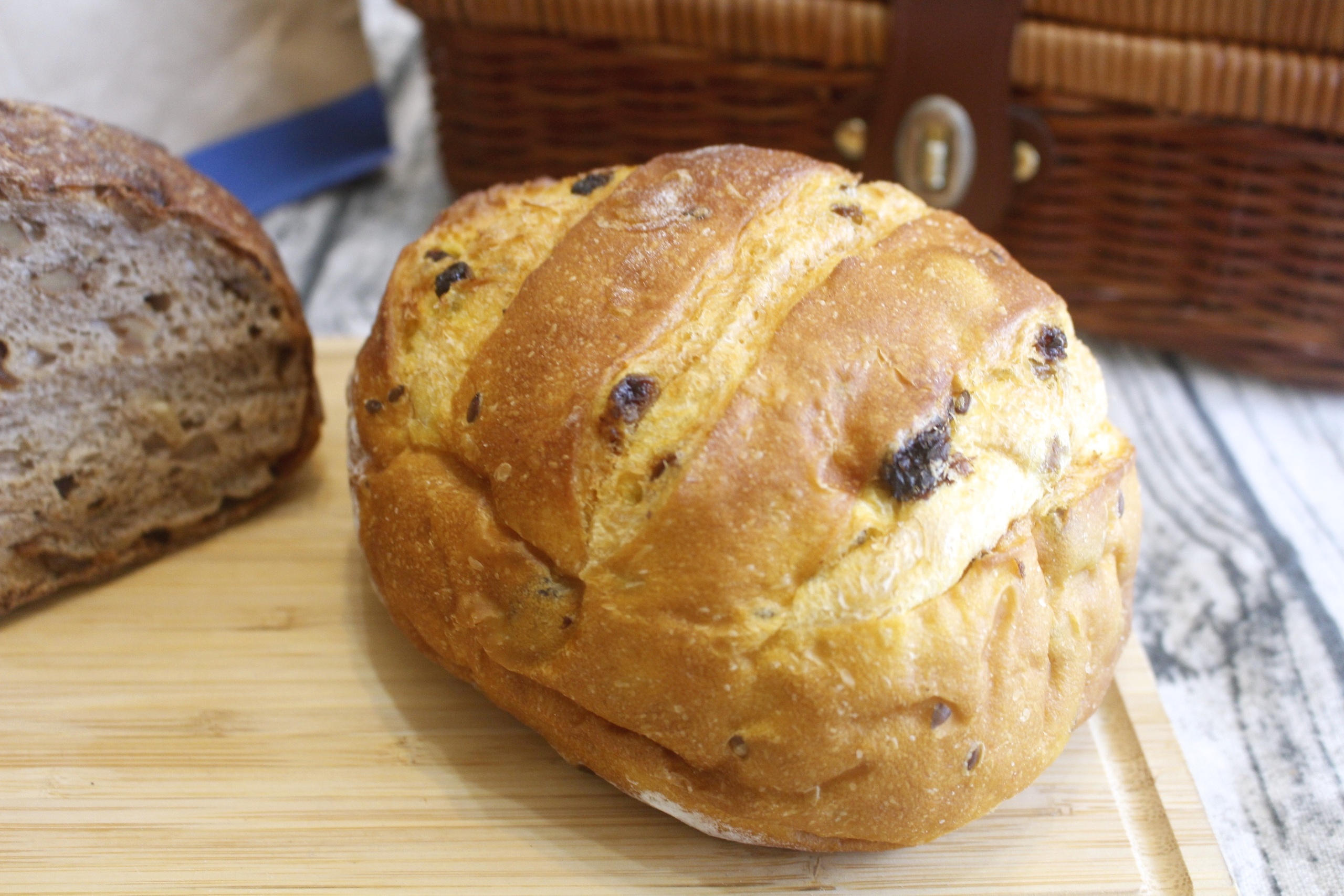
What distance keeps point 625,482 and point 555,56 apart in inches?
53.7

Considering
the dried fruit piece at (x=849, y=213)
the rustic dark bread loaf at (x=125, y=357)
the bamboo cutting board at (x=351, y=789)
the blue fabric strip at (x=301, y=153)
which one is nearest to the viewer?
the bamboo cutting board at (x=351, y=789)

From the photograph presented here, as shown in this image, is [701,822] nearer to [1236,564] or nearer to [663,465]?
[663,465]

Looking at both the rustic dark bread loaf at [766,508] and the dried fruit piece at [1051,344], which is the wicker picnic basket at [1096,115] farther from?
the dried fruit piece at [1051,344]

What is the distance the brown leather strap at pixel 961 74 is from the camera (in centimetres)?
192

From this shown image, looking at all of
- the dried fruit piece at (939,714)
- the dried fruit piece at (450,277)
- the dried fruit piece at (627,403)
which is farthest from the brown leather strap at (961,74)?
the dried fruit piece at (939,714)

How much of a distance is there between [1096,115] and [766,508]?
129 centimetres

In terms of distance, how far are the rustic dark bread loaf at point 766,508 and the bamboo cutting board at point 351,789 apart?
96 mm

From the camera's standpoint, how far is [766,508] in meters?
1.09

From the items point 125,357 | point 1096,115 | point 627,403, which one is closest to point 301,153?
point 125,357

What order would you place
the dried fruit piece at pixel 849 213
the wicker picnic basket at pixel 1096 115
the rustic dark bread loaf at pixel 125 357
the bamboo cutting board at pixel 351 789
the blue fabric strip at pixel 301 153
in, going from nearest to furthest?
the bamboo cutting board at pixel 351 789 < the dried fruit piece at pixel 849 213 < the rustic dark bread loaf at pixel 125 357 < the wicker picnic basket at pixel 1096 115 < the blue fabric strip at pixel 301 153

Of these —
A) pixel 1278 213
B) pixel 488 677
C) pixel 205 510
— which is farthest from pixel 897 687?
pixel 1278 213

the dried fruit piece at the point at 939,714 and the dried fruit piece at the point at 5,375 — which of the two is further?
the dried fruit piece at the point at 5,375

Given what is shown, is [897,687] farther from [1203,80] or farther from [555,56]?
[555,56]

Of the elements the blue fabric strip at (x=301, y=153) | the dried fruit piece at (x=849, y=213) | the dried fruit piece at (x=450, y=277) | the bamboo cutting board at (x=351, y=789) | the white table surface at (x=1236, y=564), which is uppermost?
the dried fruit piece at (x=849, y=213)
